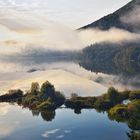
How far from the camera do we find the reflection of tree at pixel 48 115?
13538 cm

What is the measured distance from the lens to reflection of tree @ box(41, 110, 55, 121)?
444ft

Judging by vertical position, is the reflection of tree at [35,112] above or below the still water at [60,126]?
above

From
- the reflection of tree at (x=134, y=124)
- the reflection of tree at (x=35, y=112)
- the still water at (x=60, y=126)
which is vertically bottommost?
the still water at (x=60, y=126)

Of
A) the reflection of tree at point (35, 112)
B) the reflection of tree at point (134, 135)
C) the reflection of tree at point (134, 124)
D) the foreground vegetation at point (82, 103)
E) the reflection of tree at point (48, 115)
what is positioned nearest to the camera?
the reflection of tree at point (134, 135)

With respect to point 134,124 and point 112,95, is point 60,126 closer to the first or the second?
point 134,124

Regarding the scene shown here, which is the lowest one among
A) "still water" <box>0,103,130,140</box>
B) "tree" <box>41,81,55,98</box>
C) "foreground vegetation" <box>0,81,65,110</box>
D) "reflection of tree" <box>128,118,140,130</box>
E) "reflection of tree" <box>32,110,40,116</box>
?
"still water" <box>0,103,130,140</box>

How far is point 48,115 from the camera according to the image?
459ft

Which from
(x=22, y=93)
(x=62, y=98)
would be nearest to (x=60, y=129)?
(x=62, y=98)

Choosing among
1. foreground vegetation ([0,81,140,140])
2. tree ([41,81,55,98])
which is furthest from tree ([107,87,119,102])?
tree ([41,81,55,98])

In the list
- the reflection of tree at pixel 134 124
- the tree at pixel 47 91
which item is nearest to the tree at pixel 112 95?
the tree at pixel 47 91

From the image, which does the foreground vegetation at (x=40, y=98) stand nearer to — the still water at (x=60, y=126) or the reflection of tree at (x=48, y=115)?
the reflection of tree at (x=48, y=115)

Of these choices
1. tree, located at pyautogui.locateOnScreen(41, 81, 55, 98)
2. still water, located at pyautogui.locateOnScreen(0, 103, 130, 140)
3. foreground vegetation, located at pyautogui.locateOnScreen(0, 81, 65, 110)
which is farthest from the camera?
tree, located at pyautogui.locateOnScreen(41, 81, 55, 98)

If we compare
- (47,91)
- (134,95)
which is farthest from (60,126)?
(134,95)

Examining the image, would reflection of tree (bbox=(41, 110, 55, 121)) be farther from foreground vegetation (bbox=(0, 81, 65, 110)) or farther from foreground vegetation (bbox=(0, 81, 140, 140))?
foreground vegetation (bbox=(0, 81, 65, 110))
